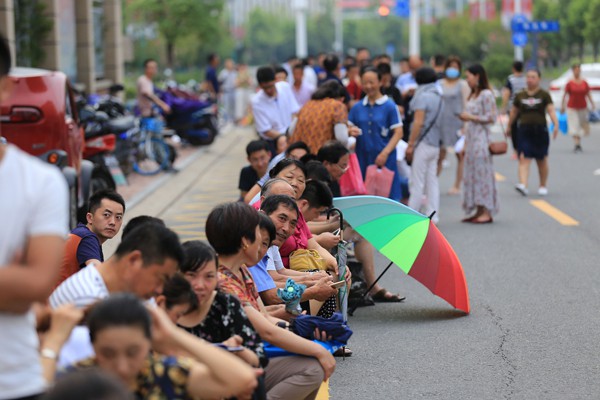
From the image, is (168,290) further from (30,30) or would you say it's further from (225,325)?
(30,30)

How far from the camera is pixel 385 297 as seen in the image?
9.90 m

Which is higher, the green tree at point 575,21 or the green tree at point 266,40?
the green tree at point 575,21

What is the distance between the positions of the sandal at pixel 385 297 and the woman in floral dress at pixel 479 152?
15.3 ft

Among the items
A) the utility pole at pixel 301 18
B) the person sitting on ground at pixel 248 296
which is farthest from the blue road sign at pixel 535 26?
the person sitting on ground at pixel 248 296

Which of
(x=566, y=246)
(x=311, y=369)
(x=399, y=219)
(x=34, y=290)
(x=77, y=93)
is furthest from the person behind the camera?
(x=77, y=93)

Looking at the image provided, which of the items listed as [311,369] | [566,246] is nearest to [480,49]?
[566,246]

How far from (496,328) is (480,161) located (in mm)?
5872

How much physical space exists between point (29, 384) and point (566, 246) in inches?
377

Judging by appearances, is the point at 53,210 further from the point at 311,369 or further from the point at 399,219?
the point at 399,219

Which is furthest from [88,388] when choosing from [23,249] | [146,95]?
[146,95]

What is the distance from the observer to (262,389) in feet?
16.4

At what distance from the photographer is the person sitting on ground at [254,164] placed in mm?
11156

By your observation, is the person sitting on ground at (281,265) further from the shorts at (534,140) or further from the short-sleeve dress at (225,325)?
the shorts at (534,140)

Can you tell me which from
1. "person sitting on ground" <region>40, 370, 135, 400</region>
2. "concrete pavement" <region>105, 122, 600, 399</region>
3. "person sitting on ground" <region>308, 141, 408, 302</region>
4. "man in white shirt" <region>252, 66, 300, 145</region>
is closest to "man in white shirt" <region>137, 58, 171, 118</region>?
"concrete pavement" <region>105, 122, 600, 399</region>
